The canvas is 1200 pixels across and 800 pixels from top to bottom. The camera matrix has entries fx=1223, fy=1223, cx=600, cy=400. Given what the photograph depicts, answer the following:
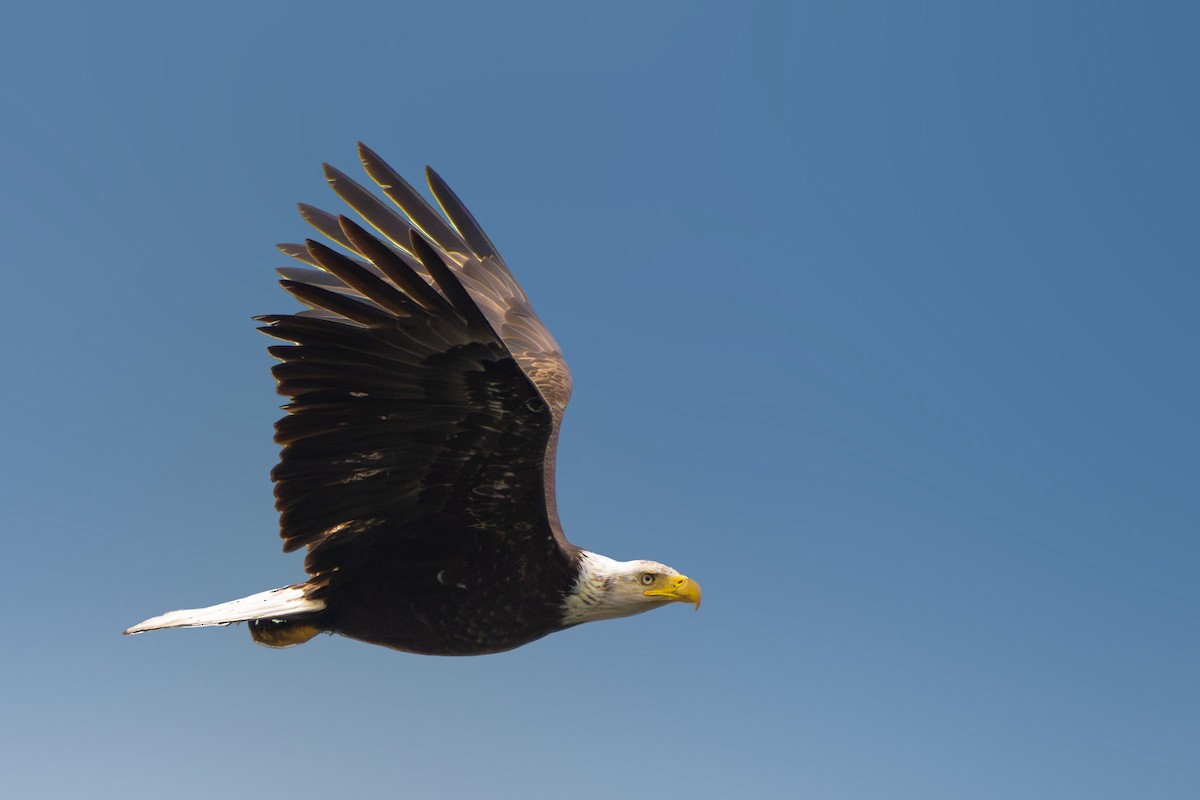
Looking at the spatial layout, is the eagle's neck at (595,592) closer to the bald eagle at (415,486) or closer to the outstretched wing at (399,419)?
the bald eagle at (415,486)

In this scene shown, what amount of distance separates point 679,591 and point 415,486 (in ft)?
5.41

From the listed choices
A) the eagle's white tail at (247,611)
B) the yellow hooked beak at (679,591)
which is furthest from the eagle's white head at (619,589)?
the eagle's white tail at (247,611)

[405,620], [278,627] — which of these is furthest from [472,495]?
[278,627]

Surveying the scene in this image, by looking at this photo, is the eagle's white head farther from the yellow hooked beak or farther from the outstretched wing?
the outstretched wing

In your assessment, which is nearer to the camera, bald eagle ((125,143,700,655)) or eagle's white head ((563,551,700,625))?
bald eagle ((125,143,700,655))

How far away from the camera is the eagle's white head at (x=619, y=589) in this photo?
6770 millimetres

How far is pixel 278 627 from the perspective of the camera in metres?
6.94

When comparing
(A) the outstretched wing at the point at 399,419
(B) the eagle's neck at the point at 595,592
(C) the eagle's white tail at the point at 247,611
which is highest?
(A) the outstretched wing at the point at 399,419

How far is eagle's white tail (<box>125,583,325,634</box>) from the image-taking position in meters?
6.68

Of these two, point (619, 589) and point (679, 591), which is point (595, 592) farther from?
point (679, 591)

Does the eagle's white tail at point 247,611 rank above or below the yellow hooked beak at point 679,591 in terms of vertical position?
below

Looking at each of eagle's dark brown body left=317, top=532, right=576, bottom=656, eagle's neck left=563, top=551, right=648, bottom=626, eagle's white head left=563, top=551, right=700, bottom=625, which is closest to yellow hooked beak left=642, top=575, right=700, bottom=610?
eagle's white head left=563, top=551, right=700, bottom=625

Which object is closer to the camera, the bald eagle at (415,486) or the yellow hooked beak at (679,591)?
the bald eagle at (415,486)

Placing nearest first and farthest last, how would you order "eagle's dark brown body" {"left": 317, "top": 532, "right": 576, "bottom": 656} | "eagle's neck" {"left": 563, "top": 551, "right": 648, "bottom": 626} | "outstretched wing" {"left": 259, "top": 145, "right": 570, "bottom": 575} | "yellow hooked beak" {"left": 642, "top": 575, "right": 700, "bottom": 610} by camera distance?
1. "outstretched wing" {"left": 259, "top": 145, "right": 570, "bottom": 575}
2. "eagle's dark brown body" {"left": 317, "top": 532, "right": 576, "bottom": 656}
3. "eagle's neck" {"left": 563, "top": 551, "right": 648, "bottom": 626}
4. "yellow hooked beak" {"left": 642, "top": 575, "right": 700, "bottom": 610}
